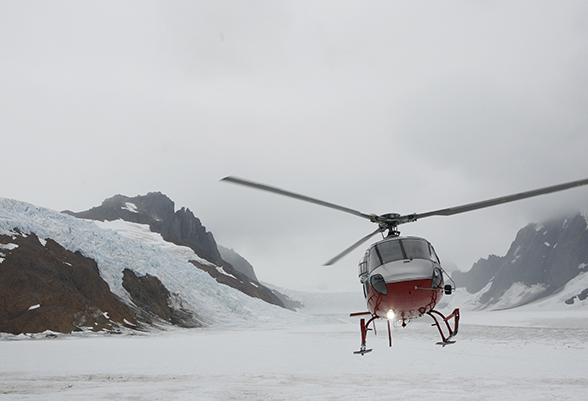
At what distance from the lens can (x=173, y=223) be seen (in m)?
124

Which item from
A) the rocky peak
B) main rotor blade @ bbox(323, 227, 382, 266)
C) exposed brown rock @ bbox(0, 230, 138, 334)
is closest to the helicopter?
main rotor blade @ bbox(323, 227, 382, 266)

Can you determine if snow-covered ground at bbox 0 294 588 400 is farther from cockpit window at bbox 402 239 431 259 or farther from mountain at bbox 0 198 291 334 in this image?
cockpit window at bbox 402 239 431 259

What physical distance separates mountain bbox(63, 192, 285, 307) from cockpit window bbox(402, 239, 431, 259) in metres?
89.6

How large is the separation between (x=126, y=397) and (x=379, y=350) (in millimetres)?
21600

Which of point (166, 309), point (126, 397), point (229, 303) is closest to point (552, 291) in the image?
point (229, 303)

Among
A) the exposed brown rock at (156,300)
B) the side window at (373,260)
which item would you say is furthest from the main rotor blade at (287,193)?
the exposed brown rock at (156,300)

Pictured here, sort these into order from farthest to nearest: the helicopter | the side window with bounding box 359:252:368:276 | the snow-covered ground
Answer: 1. the snow-covered ground
2. the side window with bounding box 359:252:368:276
3. the helicopter

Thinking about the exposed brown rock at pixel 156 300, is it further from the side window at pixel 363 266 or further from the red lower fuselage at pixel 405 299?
the red lower fuselage at pixel 405 299

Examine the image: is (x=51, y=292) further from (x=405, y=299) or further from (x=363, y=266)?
(x=405, y=299)

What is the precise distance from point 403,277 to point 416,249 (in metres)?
0.89

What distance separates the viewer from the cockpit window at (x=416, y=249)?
32.3 ft

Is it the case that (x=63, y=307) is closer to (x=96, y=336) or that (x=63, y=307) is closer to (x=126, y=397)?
(x=96, y=336)

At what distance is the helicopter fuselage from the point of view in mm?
9523

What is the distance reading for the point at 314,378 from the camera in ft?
73.9
